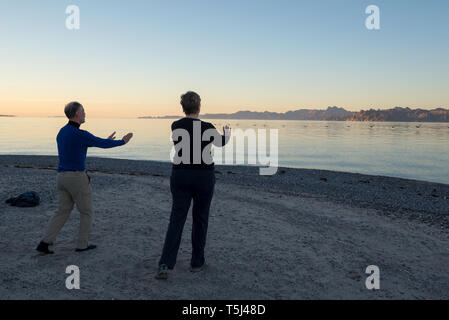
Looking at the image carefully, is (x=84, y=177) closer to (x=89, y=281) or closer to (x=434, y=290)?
(x=89, y=281)

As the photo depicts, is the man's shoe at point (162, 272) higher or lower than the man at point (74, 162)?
lower

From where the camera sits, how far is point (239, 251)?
19.5ft

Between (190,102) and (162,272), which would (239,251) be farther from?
(190,102)

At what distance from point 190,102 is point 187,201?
1.29 meters

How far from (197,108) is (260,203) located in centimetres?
666

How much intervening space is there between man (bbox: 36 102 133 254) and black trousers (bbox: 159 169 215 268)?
1.06 meters

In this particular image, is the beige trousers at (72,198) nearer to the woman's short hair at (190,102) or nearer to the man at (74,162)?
the man at (74,162)

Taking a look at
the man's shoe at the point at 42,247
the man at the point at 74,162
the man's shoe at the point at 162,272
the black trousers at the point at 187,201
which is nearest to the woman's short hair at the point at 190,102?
the black trousers at the point at 187,201

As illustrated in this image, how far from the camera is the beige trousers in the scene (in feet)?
15.9

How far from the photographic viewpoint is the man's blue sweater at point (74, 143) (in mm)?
4680

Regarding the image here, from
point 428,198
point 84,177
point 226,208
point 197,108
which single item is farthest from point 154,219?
point 428,198

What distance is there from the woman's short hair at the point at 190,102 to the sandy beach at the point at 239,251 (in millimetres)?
2305

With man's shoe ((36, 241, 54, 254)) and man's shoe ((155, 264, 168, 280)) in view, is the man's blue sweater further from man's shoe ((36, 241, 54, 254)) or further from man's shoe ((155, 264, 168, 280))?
man's shoe ((155, 264, 168, 280))

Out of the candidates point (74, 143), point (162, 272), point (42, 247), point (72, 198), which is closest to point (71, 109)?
point (74, 143)
